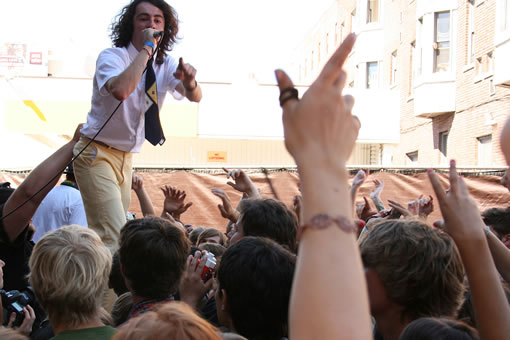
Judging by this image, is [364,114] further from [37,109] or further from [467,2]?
[37,109]

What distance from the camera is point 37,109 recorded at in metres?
17.1

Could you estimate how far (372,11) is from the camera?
88.7ft

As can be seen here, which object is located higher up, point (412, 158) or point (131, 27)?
point (131, 27)

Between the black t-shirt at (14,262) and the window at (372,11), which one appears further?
the window at (372,11)

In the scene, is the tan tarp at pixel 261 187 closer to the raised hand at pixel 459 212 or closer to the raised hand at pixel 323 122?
the raised hand at pixel 459 212

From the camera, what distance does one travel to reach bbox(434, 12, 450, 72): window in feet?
63.9

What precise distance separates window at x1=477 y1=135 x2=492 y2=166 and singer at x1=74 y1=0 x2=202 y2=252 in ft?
47.4

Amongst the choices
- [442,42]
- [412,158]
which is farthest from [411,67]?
[412,158]

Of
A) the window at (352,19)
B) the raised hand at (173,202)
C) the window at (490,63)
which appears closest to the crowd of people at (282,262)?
the raised hand at (173,202)

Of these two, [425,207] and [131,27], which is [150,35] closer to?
[131,27]

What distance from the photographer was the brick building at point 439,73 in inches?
635

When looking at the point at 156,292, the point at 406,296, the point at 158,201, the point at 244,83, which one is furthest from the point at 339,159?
the point at 244,83

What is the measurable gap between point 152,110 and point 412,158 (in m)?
20.1

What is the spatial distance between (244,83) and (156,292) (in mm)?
15594
